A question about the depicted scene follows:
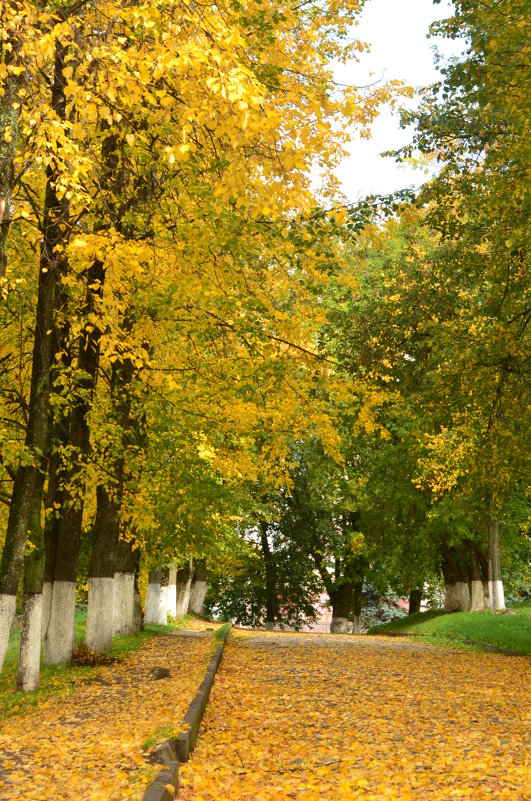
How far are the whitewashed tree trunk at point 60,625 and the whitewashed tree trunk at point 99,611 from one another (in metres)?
1.21

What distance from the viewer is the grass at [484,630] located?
843 inches

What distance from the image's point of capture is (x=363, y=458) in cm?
3186

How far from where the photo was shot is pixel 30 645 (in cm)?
1106

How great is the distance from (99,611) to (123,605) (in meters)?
5.69

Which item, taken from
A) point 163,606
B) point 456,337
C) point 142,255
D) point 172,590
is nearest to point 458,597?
point 172,590

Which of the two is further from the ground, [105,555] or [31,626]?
[105,555]

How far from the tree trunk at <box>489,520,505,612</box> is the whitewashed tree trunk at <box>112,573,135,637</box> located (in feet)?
38.9

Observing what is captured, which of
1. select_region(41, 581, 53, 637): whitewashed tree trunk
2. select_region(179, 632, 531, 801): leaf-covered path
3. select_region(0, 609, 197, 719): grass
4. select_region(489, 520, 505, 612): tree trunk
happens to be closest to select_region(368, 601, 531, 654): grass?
select_region(489, 520, 505, 612): tree trunk

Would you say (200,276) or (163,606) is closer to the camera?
(200,276)

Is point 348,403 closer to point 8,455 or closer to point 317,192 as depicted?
point 317,192

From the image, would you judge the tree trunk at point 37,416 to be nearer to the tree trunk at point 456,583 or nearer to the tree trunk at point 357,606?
the tree trunk at point 456,583

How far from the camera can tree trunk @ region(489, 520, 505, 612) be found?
2666cm

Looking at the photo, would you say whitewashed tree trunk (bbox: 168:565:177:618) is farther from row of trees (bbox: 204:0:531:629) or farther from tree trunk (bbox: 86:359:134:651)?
tree trunk (bbox: 86:359:134:651)

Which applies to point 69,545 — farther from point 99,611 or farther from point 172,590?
point 172,590
